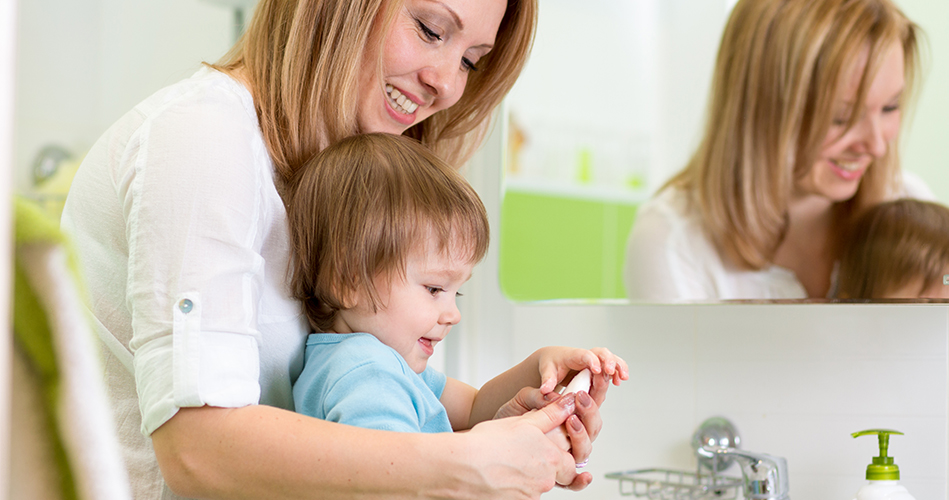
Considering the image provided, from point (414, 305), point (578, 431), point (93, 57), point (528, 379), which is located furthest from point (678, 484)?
point (93, 57)

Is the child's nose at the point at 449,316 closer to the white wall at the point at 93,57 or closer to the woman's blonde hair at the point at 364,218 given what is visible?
the woman's blonde hair at the point at 364,218

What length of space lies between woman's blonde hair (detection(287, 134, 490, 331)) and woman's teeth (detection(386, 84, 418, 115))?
0.14 meters

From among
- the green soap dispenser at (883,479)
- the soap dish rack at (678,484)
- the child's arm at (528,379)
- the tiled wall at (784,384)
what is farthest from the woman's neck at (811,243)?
the child's arm at (528,379)

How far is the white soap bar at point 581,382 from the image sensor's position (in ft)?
2.68

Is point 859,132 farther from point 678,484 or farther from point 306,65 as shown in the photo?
point 306,65

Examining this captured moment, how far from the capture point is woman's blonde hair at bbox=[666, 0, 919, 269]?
1143 mm

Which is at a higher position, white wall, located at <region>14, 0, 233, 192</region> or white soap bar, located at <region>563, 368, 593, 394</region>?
white wall, located at <region>14, 0, 233, 192</region>

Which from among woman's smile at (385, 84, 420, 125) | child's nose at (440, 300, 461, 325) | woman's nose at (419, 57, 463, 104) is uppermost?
woman's nose at (419, 57, 463, 104)

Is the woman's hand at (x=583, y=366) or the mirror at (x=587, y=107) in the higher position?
the mirror at (x=587, y=107)

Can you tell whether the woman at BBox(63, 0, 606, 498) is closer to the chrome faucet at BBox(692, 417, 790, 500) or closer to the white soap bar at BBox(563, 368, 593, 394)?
the white soap bar at BBox(563, 368, 593, 394)

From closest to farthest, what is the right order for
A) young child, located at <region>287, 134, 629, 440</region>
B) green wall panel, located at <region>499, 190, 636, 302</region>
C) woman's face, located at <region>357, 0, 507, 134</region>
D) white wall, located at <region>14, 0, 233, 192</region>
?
white wall, located at <region>14, 0, 233, 192</region>, young child, located at <region>287, 134, 629, 440</region>, woman's face, located at <region>357, 0, 507, 134</region>, green wall panel, located at <region>499, 190, 636, 302</region>

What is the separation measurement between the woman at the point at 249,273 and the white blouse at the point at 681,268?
49cm

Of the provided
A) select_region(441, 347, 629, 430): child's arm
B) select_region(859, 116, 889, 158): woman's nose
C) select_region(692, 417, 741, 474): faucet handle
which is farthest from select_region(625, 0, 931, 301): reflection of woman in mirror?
A: select_region(441, 347, 629, 430): child's arm

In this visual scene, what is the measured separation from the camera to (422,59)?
90 centimetres
